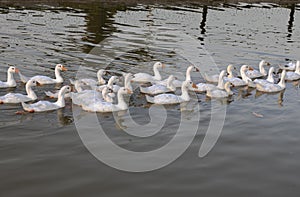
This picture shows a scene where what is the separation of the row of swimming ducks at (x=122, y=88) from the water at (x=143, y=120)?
0.33m

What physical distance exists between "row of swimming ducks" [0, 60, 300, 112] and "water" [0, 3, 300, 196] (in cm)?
33

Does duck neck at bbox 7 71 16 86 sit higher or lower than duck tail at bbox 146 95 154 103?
higher

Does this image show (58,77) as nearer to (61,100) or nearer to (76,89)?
(76,89)

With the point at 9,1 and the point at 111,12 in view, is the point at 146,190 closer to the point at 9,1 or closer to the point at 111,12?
the point at 111,12

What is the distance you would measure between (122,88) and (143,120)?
1.47 metres

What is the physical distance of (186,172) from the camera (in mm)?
8000

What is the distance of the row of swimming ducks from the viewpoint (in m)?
11.2

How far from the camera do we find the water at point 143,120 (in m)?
7.52

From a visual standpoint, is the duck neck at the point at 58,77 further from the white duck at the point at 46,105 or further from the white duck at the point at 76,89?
the white duck at the point at 46,105

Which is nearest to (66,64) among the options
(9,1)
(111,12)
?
(111,12)

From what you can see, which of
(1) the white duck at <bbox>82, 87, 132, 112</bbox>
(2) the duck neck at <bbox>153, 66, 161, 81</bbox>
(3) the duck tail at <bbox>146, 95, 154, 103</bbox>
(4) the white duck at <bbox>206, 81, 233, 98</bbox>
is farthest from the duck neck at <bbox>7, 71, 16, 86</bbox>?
(4) the white duck at <bbox>206, 81, 233, 98</bbox>

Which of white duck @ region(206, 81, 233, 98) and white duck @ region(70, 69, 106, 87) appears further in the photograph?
white duck @ region(70, 69, 106, 87)

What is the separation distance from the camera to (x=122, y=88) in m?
11.8

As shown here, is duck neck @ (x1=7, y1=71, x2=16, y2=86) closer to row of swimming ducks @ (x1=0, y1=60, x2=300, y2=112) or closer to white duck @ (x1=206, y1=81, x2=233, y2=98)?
row of swimming ducks @ (x1=0, y1=60, x2=300, y2=112)
